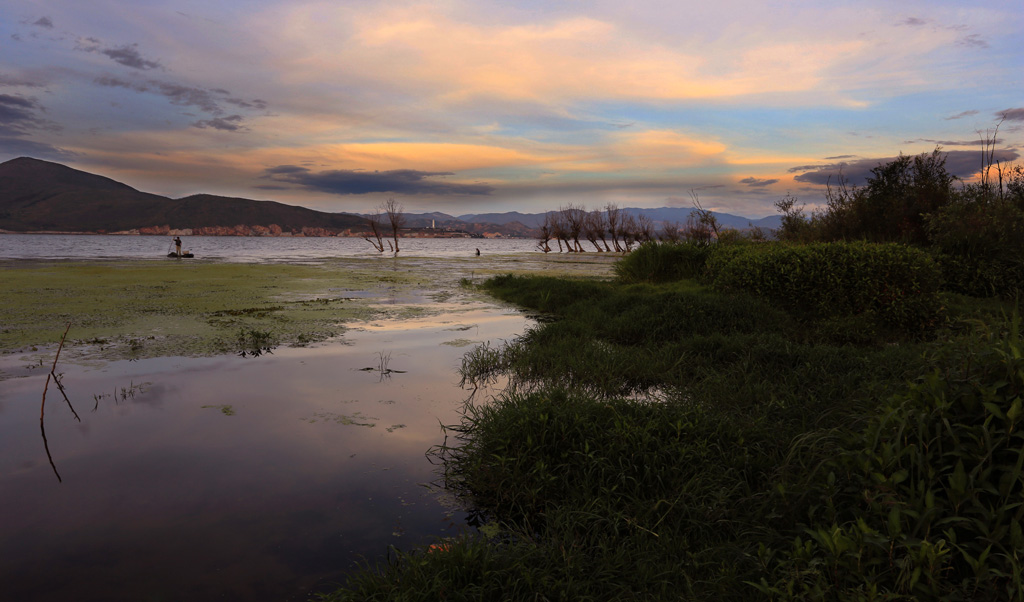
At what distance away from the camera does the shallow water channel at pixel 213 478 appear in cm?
324

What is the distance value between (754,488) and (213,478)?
4493 mm

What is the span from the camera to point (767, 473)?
3.94 m

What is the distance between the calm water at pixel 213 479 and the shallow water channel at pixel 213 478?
14 millimetres

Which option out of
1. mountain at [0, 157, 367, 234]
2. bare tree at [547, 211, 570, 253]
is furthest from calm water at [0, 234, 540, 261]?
mountain at [0, 157, 367, 234]

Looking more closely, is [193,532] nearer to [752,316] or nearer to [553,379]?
[553,379]

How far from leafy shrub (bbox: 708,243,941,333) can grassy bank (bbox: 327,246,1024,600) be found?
3150 millimetres

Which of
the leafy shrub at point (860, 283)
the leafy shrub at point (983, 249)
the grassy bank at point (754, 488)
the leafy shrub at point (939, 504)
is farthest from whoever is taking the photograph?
the leafy shrub at point (983, 249)

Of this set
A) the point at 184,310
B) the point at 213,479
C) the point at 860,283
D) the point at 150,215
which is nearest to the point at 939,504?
the point at 213,479

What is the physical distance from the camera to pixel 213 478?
4.41 metres

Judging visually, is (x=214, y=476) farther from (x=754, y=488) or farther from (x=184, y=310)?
(x=184, y=310)

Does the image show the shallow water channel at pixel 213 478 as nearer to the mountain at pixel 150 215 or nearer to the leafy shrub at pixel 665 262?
the leafy shrub at pixel 665 262

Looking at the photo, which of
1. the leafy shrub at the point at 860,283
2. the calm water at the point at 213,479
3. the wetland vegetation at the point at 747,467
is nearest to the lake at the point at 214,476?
the calm water at the point at 213,479

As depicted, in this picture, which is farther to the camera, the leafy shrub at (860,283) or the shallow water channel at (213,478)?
the leafy shrub at (860,283)

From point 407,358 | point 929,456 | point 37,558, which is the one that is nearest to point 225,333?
point 407,358
